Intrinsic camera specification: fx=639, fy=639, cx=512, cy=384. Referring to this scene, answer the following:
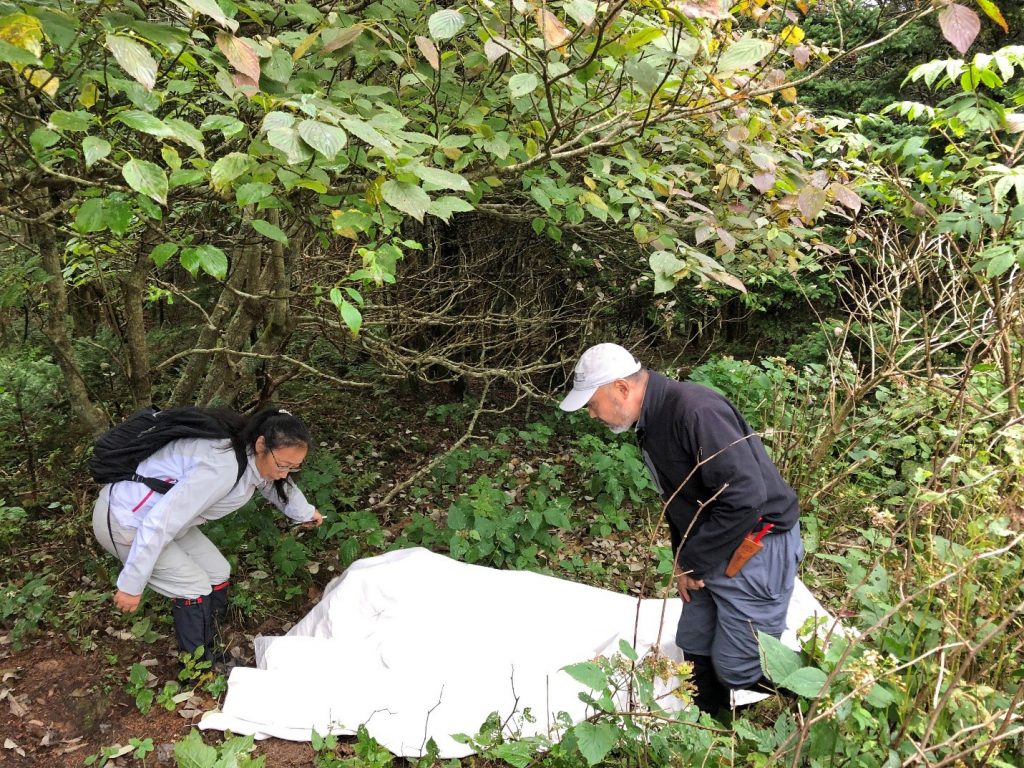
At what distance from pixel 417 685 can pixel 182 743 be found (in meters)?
0.98

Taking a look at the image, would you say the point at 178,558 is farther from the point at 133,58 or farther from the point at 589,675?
the point at 133,58

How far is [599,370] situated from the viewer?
250 cm

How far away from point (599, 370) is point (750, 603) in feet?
3.73

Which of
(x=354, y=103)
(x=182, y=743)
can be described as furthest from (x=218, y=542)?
(x=354, y=103)

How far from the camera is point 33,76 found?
1683mm

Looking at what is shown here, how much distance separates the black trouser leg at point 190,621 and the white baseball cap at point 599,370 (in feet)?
7.04

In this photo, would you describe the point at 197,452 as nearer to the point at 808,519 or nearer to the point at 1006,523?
the point at 1006,523

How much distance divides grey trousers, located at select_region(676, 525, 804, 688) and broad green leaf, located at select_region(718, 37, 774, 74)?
Answer: 1761 mm

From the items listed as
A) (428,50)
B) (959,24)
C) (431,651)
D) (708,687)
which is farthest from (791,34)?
(431,651)

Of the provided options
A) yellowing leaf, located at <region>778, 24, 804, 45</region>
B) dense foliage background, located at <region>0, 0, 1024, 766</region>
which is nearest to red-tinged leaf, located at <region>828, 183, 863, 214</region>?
dense foliage background, located at <region>0, 0, 1024, 766</region>

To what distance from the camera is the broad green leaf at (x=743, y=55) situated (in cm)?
203

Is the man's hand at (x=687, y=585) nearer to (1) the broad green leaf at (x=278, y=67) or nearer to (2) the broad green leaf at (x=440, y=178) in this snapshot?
(2) the broad green leaf at (x=440, y=178)

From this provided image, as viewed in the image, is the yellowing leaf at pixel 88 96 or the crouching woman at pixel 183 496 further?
the crouching woman at pixel 183 496

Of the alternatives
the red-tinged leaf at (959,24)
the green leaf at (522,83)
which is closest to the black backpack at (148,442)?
the green leaf at (522,83)
